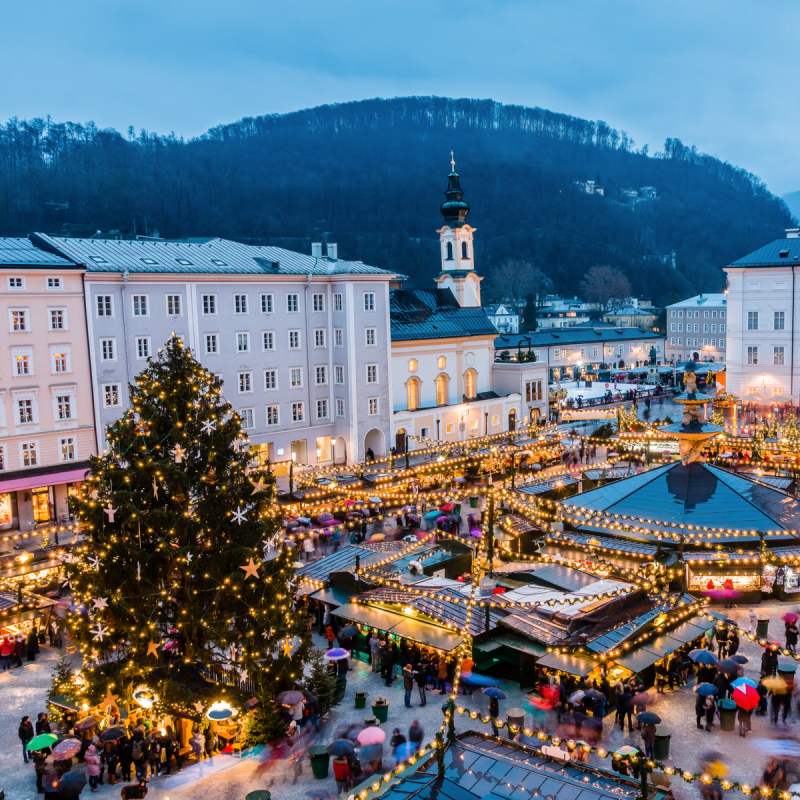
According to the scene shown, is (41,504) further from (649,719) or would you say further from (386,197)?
(386,197)

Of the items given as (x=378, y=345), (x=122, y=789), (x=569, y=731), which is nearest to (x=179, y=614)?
(x=122, y=789)

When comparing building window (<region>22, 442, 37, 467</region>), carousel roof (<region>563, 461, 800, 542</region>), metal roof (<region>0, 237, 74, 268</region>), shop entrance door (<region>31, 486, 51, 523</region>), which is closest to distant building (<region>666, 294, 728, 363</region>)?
carousel roof (<region>563, 461, 800, 542</region>)

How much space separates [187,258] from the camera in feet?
131

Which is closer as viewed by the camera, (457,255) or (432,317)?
(432,317)

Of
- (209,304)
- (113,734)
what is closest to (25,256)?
(209,304)

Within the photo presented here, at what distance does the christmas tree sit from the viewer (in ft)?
48.4

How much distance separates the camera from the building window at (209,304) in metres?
39.5

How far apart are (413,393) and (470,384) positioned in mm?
5827

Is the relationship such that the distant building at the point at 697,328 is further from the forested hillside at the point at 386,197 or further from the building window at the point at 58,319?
the building window at the point at 58,319

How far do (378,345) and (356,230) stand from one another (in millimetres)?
80919

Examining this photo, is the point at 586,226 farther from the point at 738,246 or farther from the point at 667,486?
the point at 667,486

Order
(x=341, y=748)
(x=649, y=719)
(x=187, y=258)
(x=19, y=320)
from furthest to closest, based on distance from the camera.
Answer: (x=187, y=258), (x=19, y=320), (x=649, y=719), (x=341, y=748)

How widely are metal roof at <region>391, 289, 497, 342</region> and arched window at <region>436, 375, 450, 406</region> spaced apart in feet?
9.34

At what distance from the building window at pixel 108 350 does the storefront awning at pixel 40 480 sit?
523 cm
